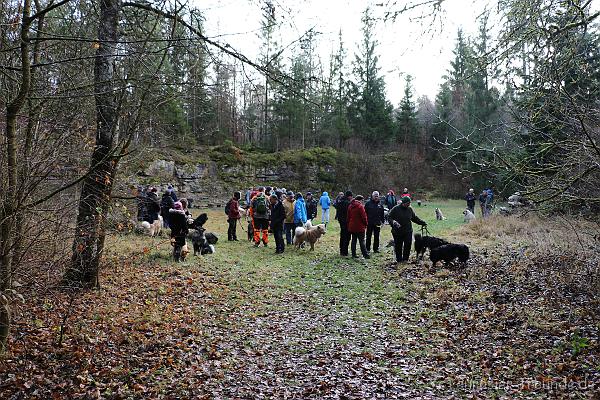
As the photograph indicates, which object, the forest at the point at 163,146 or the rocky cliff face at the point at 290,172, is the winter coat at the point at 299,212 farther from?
the rocky cliff face at the point at 290,172

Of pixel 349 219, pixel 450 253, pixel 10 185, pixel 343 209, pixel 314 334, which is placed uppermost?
pixel 10 185

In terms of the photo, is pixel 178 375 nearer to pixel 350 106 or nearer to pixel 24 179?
pixel 24 179

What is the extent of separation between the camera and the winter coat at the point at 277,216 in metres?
14.1

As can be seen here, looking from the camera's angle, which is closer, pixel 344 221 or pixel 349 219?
pixel 349 219

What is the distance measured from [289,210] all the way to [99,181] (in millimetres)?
8627

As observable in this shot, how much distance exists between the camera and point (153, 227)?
14.9m

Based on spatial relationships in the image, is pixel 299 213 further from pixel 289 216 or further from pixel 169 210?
pixel 169 210

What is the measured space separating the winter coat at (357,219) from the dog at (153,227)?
641 centimetres

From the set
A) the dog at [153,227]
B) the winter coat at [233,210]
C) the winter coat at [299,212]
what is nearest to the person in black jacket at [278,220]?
the winter coat at [299,212]

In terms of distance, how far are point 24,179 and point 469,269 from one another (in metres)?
9.67

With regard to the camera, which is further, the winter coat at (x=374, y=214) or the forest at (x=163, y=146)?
the winter coat at (x=374, y=214)

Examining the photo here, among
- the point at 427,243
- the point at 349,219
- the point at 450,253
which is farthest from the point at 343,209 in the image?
the point at 450,253

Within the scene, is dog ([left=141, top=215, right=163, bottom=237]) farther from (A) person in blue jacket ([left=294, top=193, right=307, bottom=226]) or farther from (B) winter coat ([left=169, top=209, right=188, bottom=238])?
(A) person in blue jacket ([left=294, top=193, right=307, bottom=226])

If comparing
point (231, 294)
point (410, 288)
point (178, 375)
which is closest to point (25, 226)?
point (178, 375)
